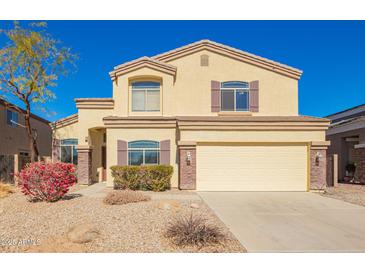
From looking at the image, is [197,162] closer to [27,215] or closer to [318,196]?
[318,196]

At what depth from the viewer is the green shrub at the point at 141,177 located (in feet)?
41.9

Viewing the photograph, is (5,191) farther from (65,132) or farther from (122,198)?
(122,198)

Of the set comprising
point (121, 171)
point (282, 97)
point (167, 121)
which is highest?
point (282, 97)

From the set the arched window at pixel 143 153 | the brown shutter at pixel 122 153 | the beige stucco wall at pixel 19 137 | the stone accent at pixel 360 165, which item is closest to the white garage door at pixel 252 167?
the arched window at pixel 143 153

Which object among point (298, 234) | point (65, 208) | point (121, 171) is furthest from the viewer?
point (121, 171)

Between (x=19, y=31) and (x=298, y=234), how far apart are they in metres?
19.9

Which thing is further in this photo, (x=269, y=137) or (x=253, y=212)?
(x=269, y=137)

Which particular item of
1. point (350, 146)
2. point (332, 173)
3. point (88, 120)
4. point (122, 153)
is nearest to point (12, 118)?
point (88, 120)

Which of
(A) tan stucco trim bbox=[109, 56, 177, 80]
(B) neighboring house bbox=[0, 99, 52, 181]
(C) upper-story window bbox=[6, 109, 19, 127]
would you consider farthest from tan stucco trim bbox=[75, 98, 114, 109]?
(C) upper-story window bbox=[6, 109, 19, 127]

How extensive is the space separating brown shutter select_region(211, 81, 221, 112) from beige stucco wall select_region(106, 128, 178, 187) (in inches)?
140

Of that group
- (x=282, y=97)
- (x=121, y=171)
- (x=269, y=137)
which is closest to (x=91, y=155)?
(x=121, y=171)

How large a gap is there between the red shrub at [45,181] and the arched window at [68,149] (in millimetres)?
6855

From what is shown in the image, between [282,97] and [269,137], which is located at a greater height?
[282,97]

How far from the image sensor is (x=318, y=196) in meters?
12.0
